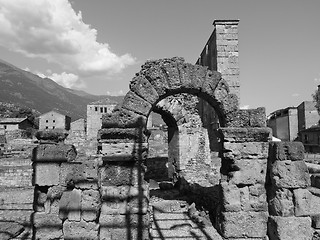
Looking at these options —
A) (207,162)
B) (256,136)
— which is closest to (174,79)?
(256,136)

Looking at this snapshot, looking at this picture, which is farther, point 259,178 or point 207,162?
point 207,162

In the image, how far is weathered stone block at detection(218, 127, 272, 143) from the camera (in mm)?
5676

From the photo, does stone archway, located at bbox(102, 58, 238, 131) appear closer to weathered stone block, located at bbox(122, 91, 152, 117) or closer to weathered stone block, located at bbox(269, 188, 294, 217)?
weathered stone block, located at bbox(122, 91, 152, 117)

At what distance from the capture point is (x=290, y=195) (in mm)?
5129

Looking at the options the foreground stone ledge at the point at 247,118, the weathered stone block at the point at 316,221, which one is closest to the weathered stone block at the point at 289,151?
the foreground stone ledge at the point at 247,118

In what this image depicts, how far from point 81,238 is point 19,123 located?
4404cm

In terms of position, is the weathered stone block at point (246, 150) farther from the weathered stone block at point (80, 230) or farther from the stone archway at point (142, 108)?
the weathered stone block at point (80, 230)

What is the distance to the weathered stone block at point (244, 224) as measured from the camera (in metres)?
5.44

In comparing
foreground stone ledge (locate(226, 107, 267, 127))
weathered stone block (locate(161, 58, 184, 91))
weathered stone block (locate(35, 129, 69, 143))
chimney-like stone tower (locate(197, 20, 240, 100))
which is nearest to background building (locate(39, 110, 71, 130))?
chimney-like stone tower (locate(197, 20, 240, 100))

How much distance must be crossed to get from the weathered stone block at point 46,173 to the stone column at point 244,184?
128 inches

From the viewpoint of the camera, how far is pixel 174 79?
5.78m

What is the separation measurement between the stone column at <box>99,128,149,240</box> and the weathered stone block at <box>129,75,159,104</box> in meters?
0.70

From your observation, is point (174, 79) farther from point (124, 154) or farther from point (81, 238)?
point (81, 238)

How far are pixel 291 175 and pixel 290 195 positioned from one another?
0.37 metres
